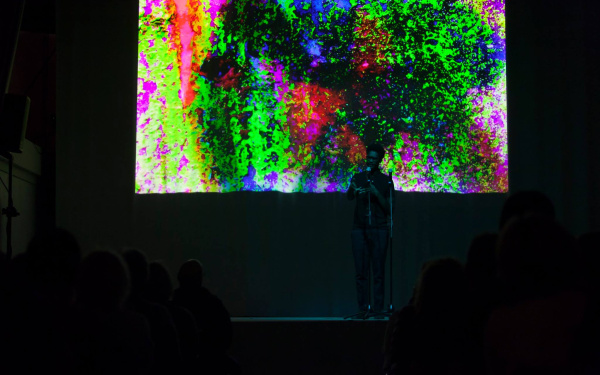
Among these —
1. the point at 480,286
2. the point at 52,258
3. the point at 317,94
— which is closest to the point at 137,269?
the point at 52,258

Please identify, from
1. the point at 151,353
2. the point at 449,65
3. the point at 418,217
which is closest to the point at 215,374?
the point at 151,353

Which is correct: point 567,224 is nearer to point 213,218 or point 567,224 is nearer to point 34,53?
point 213,218

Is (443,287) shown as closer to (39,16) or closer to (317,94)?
(317,94)

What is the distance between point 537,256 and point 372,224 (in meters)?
4.56

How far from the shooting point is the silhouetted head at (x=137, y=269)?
8.96 ft

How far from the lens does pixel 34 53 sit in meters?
8.66

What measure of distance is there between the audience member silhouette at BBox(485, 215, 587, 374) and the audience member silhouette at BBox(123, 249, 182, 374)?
4.34 feet

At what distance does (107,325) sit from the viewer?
213 centimetres

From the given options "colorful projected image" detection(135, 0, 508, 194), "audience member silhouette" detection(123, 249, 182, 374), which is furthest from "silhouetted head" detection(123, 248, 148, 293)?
"colorful projected image" detection(135, 0, 508, 194)

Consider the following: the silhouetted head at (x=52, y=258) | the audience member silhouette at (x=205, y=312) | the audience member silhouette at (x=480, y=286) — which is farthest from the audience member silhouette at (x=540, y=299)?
the audience member silhouette at (x=205, y=312)

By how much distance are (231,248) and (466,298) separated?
5472mm

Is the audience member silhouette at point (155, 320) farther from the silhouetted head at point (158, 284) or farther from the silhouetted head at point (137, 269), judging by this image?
the silhouetted head at point (158, 284)

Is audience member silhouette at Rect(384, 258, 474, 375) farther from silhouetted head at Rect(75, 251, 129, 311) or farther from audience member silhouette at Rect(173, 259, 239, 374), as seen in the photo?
audience member silhouette at Rect(173, 259, 239, 374)

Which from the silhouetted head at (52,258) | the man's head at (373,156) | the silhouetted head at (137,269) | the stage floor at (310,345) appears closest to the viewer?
the silhouetted head at (52,258)
